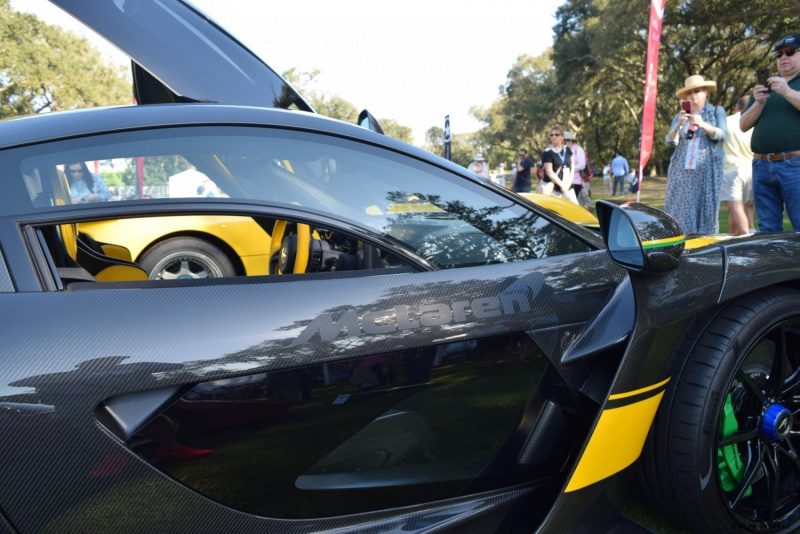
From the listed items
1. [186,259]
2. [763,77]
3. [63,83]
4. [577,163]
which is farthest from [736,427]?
[63,83]

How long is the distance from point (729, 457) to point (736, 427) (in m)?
0.09

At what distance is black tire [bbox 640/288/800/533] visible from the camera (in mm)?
1498

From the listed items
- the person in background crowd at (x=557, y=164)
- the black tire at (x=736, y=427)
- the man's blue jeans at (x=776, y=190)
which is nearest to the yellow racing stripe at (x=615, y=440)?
the black tire at (x=736, y=427)

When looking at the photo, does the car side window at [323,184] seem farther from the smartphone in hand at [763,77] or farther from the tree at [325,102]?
the tree at [325,102]

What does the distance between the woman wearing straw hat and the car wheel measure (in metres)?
3.85

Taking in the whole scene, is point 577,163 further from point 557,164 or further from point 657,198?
point 657,198

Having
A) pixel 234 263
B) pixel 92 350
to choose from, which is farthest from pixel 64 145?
pixel 234 263

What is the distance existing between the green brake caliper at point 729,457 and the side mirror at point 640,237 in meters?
0.56

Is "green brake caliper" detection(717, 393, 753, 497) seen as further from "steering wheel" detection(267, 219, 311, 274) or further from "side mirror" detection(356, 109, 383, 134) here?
"side mirror" detection(356, 109, 383, 134)

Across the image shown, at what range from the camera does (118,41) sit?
2.36 meters

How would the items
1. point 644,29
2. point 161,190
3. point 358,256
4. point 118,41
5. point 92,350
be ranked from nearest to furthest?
point 92,350, point 161,190, point 358,256, point 118,41, point 644,29

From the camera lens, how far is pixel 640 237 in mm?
1314

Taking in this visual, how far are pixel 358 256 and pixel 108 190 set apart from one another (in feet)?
2.00

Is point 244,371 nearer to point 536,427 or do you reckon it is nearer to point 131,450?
point 131,450
